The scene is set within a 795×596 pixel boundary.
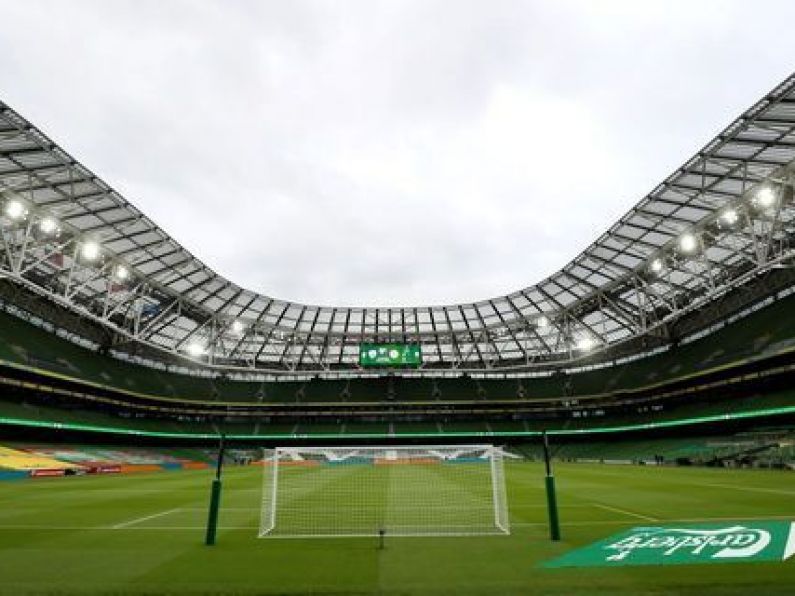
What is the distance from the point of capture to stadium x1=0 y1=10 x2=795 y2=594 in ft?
24.6

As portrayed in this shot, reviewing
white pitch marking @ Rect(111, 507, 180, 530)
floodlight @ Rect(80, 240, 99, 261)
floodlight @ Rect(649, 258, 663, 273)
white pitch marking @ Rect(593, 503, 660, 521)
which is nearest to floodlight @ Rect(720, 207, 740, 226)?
floodlight @ Rect(649, 258, 663, 273)

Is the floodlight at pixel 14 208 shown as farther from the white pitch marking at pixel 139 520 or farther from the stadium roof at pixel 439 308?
the white pitch marking at pixel 139 520

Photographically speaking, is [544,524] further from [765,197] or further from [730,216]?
[730,216]

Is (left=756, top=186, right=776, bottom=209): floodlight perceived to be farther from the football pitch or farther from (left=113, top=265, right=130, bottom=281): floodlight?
(left=113, top=265, right=130, bottom=281): floodlight

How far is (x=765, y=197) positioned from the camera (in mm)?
28500

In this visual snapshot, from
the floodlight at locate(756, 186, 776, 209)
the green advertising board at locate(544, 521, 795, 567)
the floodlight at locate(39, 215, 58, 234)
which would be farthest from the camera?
the floodlight at locate(39, 215, 58, 234)

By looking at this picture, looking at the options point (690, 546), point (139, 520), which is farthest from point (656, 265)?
point (139, 520)

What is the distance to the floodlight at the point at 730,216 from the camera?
30.9 metres

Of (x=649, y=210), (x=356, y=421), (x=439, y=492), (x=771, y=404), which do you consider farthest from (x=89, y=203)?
(x=771, y=404)

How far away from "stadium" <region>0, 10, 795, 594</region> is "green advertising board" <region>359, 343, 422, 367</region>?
381 millimetres

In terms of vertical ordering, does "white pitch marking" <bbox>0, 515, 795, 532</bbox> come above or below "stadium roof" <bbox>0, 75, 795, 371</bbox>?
below

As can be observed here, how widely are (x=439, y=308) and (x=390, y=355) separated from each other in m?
8.34

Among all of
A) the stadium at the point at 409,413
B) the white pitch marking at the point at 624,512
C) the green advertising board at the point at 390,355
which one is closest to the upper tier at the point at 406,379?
the stadium at the point at 409,413

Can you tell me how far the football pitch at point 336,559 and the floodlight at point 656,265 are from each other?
28896mm
